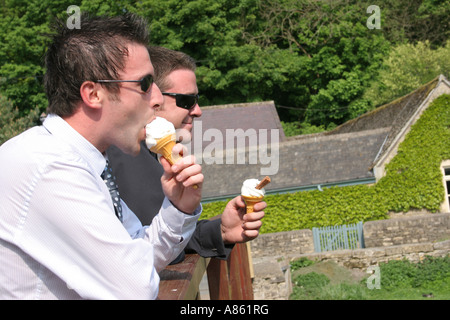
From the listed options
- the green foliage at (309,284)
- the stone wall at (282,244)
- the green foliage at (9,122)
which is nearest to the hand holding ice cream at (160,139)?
the green foliage at (309,284)

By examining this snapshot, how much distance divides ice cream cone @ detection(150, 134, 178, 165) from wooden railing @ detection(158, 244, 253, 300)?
0.42 meters

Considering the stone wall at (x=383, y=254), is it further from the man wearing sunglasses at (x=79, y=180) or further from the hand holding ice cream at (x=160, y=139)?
the man wearing sunglasses at (x=79, y=180)

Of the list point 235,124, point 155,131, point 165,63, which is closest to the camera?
point 155,131

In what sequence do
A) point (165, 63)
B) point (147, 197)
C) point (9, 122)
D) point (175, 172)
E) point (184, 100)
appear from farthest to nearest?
point (9, 122) < point (165, 63) < point (184, 100) < point (147, 197) < point (175, 172)

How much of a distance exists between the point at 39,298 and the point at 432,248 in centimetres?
1935

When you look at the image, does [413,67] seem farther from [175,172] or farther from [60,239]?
[60,239]

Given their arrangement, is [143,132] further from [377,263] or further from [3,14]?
[3,14]

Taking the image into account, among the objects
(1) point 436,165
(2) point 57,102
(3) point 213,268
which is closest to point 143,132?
(2) point 57,102

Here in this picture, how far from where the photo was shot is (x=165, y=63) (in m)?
3.64

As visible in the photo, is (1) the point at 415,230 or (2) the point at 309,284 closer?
(2) the point at 309,284

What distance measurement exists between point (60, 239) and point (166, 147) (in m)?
0.69

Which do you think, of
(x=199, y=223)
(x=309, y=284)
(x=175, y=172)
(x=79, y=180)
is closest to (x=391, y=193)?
(x=309, y=284)
